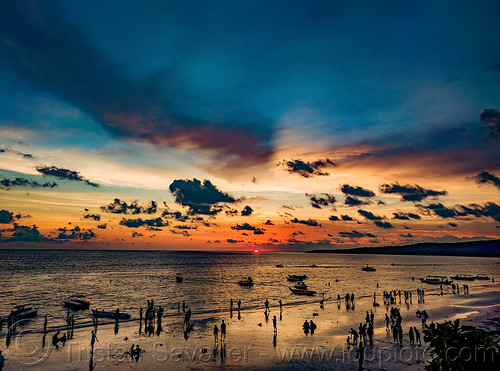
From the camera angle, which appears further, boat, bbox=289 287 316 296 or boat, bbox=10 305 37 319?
boat, bbox=289 287 316 296

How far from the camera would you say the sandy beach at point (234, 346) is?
30078 millimetres

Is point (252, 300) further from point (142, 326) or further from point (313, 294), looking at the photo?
point (142, 326)

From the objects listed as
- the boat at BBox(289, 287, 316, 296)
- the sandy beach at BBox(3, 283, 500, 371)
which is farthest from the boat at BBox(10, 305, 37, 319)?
the boat at BBox(289, 287, 316, 296)

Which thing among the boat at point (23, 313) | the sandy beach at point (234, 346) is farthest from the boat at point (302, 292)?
the boat at point (23, 313)

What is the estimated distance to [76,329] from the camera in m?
46.3

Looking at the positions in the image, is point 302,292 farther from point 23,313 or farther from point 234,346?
point 23,313

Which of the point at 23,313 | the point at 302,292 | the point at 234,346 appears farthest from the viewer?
the point at 302,292

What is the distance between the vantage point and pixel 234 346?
117ft

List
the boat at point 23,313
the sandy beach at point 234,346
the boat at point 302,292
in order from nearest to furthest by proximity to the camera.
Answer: the sandy beach at point 234,346 → the boat at point 23,313 → the boat at point 302,292

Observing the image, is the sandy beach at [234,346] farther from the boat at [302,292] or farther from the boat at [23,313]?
the boat at [302,292]

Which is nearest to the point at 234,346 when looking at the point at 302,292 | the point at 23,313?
the point at 23,313

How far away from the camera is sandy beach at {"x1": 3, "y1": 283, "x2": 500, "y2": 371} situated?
3008 cm

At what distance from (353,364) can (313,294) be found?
51933 millimetres

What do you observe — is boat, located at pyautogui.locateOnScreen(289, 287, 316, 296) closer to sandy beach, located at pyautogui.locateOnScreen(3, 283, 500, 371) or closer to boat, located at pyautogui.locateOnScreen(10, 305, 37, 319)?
sandy beach, located at pyautogui.locateOnScreen(3, 283, 500, 371)
